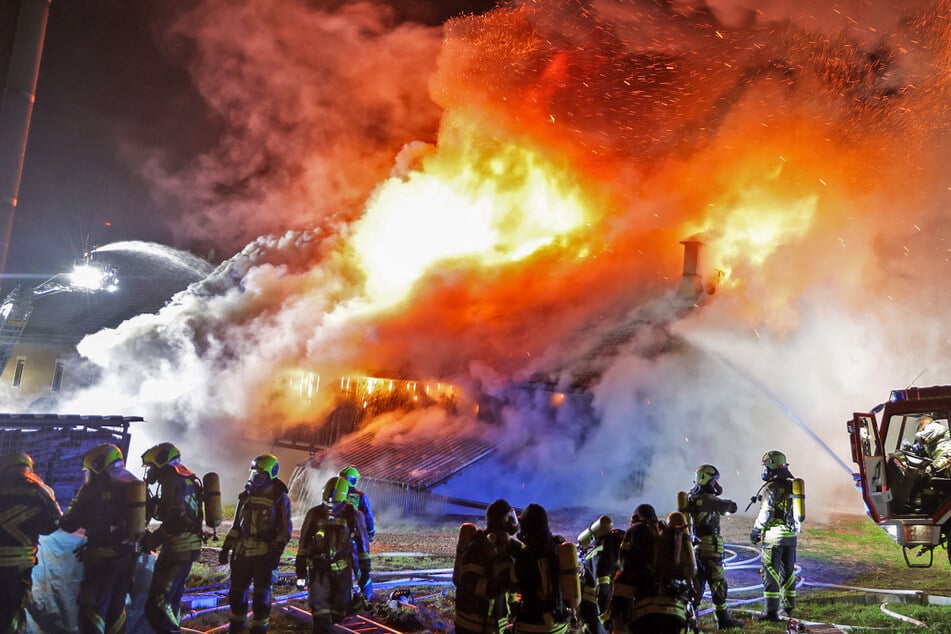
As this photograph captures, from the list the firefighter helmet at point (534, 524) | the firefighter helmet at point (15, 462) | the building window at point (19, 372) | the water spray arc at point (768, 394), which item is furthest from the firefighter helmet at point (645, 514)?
the building window at point (19, 372)

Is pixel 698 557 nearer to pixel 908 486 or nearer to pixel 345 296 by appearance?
pixel 908 486

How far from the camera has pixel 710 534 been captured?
27.4 ft

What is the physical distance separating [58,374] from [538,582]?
3344 cm

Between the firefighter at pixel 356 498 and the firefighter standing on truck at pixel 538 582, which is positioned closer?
the firefighter standing on truck at pixel 538 582

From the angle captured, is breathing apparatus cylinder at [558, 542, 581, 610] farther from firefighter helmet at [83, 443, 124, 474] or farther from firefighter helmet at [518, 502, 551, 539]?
firefighter helmet at [83, 443, 124, 474]

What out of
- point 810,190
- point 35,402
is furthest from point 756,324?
point 35,402

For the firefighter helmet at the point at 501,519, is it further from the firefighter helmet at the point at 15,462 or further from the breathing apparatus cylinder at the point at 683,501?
the firefighter helmet at the point at 15,462

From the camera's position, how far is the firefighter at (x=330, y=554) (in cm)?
749

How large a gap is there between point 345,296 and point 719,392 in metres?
12.6

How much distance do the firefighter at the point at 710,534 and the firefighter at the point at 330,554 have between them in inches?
166

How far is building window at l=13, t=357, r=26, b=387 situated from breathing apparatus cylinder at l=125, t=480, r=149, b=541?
31.4 meters

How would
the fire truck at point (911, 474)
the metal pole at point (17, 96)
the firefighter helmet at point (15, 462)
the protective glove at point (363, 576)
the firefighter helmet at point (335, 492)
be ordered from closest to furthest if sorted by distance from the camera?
the firefighter helmet at point (15, 462) → the firefighter helmet at point (335, 492) → the protective glove at point (363, 576) → the metal pole at point (17, 96) → the fire truck at point (911, 474)

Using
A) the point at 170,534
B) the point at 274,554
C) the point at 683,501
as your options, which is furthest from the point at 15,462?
the point at 683,501

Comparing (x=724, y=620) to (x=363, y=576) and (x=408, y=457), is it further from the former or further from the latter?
(x=408, y=457)
